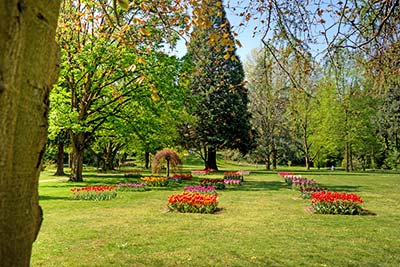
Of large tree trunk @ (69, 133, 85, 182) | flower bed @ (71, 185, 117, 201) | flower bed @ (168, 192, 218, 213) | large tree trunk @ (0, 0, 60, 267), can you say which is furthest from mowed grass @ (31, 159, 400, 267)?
large tree trunk @ (69, 133, 85, 182)

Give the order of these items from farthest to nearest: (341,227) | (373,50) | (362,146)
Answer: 1. (362,146)
2. (341,227)
3. (373,50)

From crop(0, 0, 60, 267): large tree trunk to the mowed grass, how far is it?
4163 millimetres

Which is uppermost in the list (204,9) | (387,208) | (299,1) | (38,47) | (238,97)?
(238,97)

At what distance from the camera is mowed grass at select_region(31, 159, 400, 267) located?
18.4ft

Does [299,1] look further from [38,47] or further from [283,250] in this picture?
[283,250]

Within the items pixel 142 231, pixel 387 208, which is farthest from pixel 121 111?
pixel 387 208

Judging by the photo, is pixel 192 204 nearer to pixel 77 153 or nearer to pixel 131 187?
pixel 131 187

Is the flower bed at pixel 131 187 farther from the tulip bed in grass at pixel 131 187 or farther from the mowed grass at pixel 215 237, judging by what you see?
the mowed grass at pixel 215 237

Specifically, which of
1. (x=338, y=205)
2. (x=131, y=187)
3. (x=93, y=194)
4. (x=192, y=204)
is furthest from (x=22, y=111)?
(x=131, y=187)

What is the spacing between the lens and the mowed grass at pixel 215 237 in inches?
221

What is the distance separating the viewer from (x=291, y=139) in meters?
43.2

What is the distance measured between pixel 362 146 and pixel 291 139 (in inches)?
335

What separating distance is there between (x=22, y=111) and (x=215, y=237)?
6160mm

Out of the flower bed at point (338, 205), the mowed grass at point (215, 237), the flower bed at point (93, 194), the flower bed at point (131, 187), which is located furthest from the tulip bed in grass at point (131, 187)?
the flower bed at point (338, 205)
